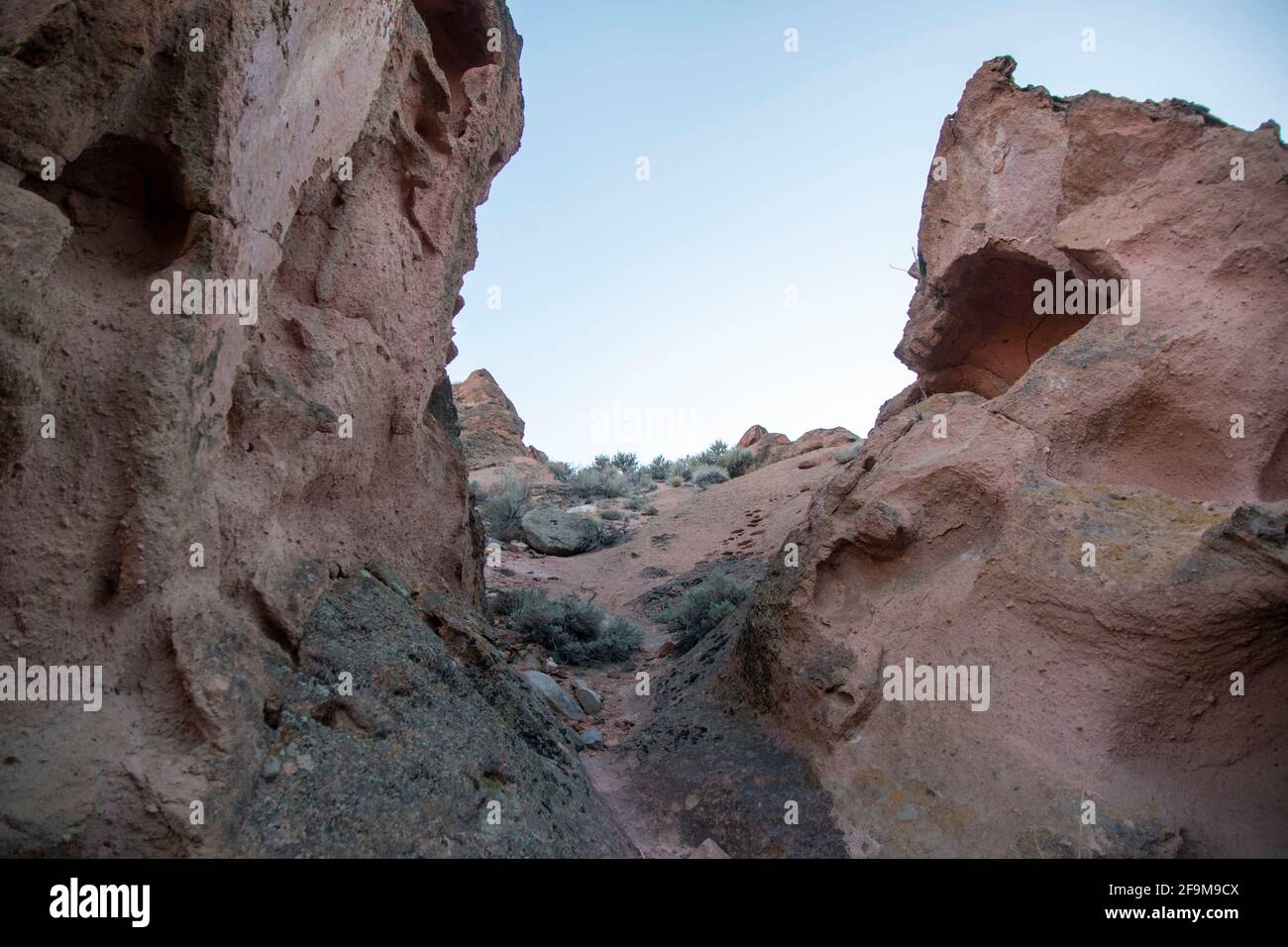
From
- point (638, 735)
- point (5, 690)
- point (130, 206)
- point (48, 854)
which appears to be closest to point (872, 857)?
point (638, 735)

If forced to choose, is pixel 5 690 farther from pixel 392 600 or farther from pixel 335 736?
pixel 392 600

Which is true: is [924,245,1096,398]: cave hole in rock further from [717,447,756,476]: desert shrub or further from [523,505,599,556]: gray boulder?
[717,447,756,476]: desert shrub

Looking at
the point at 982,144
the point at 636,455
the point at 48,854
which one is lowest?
the point at 48,854

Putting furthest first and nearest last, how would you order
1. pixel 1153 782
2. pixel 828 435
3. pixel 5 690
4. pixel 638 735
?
pixel 828 435 → pixel 638 735 → pixel 1153 782 → pixel 5 690

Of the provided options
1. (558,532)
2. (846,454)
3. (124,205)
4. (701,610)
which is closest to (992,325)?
(701,610)

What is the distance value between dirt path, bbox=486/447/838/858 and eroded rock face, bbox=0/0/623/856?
2.58 feet

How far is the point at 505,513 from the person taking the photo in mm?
13930

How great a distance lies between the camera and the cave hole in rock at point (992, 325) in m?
6.25

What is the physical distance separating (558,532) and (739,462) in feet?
29.6

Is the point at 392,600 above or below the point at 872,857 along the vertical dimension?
above

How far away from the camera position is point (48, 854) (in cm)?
235

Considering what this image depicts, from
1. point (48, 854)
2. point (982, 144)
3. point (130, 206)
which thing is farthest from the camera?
point (982, 144)

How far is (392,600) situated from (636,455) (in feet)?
67.0
